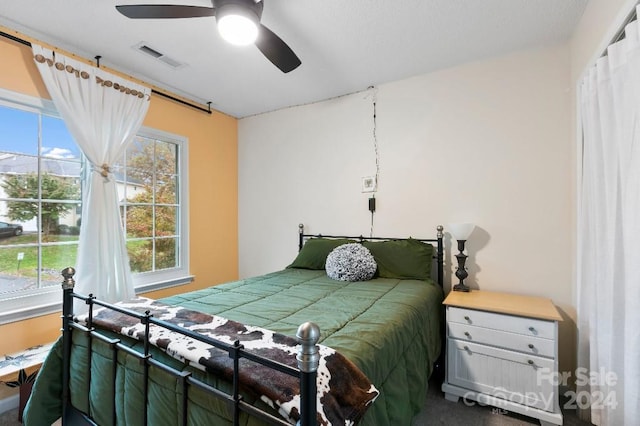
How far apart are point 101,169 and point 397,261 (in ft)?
8.15

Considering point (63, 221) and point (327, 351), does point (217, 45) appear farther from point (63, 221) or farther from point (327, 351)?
point (327, 351)

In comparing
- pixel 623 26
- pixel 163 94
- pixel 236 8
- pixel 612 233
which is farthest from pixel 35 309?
pixel 623 26

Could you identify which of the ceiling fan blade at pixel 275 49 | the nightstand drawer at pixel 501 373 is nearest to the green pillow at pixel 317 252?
the nightstand drawer at pixel 501 373

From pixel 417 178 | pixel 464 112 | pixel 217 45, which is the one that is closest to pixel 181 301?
pixel 217 45

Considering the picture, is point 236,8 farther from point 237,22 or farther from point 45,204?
point 45,204

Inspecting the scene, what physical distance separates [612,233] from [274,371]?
1.63 m

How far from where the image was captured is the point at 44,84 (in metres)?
2.14

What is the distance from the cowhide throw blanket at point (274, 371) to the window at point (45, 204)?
1392mm

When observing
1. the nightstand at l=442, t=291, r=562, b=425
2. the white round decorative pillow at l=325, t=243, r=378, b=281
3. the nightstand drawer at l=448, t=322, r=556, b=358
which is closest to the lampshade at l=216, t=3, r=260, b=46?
the white round decorative pillow at l=325, t=243, r=378, b=281

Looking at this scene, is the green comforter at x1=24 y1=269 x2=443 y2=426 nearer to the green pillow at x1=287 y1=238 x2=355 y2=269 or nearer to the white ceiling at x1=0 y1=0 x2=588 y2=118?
the green pillow at x1=287 y1=238 x2=355 y2=269

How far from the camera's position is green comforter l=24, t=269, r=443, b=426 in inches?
46.1

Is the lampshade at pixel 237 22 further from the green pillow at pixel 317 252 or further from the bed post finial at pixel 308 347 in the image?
the green pillow at pixel 317 252

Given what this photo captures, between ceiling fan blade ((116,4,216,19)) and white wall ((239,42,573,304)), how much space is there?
1.74 metres

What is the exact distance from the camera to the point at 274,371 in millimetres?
952
